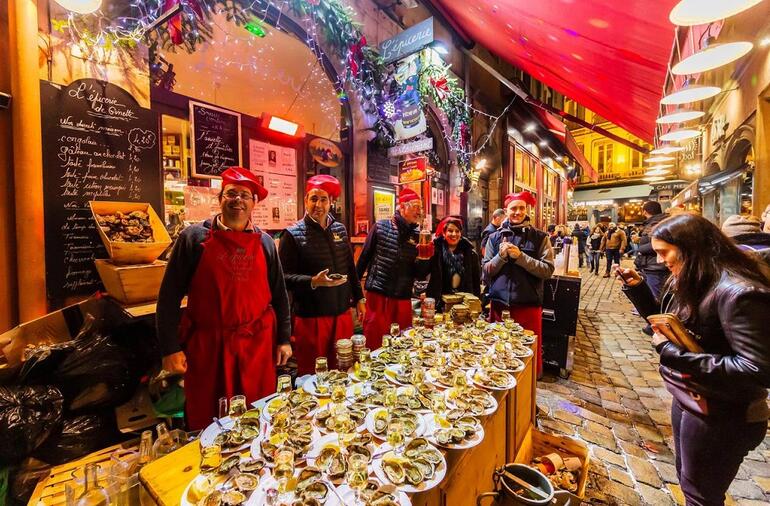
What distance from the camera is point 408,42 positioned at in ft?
16.3

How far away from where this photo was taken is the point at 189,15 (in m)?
3.43

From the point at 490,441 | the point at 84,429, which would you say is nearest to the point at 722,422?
the point at 490,441

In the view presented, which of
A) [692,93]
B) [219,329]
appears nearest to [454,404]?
[219,329]

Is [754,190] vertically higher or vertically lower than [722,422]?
higher

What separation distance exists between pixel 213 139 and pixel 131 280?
75.1 inches

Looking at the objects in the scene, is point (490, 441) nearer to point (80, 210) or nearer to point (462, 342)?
point (462, 342)

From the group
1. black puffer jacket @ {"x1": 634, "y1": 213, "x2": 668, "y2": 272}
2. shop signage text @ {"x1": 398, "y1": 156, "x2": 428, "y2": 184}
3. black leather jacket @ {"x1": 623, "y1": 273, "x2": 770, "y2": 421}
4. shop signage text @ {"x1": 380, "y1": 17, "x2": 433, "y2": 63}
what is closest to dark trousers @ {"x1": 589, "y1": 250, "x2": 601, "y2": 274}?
black puffer jacket @ {"x1": 634, "y1": 213, "x2": 668, "y2": 272}

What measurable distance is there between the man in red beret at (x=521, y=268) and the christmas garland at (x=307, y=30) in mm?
2823

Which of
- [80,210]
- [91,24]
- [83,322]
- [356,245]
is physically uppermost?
[91,24]

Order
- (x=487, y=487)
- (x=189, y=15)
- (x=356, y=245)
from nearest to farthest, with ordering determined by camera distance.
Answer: (x=487, y=487), (x=189, y=15), (x=356, y=245)

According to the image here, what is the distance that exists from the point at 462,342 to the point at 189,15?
4.36 metres

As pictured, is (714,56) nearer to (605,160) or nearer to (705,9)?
(705,9)

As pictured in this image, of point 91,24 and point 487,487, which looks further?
point 91,24

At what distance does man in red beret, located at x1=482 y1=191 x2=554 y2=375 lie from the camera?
3549 millimetres
